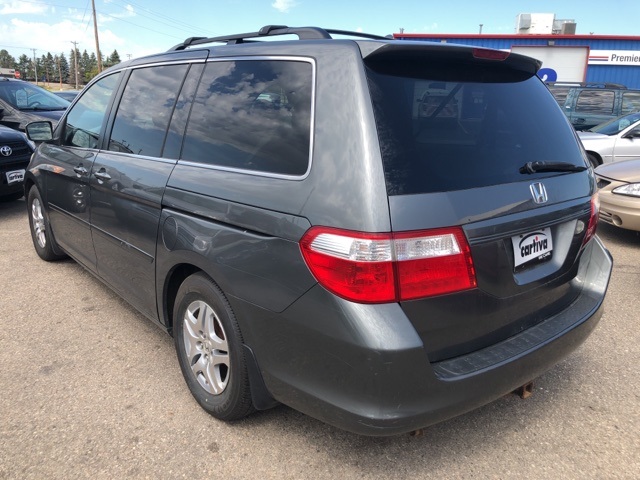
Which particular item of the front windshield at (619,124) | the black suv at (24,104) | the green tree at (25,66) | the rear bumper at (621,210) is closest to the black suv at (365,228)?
the rear bumper at (621,210)

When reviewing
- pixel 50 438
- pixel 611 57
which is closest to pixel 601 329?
pixel 50 438

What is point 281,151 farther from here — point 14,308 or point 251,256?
point 14,308

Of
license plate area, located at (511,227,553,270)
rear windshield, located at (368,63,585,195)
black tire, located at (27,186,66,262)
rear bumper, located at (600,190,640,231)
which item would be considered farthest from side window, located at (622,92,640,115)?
black tire, located at (27,186,66,262)

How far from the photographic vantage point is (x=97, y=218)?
136 inches

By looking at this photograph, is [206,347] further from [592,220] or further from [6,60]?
[6,60]

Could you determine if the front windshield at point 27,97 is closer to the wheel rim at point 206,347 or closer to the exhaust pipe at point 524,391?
the wheel rim at point 206,347

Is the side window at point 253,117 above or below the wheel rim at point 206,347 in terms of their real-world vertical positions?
above

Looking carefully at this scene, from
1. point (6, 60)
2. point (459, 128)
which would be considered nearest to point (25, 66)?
point (6, 60)

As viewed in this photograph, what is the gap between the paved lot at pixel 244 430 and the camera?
2248mm

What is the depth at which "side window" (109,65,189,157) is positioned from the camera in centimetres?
290

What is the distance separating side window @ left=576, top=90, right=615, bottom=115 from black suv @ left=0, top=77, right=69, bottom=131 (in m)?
10.7

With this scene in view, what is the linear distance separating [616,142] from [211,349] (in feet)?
27.8

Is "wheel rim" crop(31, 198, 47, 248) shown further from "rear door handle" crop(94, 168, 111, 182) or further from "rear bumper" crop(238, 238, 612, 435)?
"rear bumper" crop(238, 238, 612, 435)

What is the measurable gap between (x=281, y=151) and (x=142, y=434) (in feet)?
5.04
